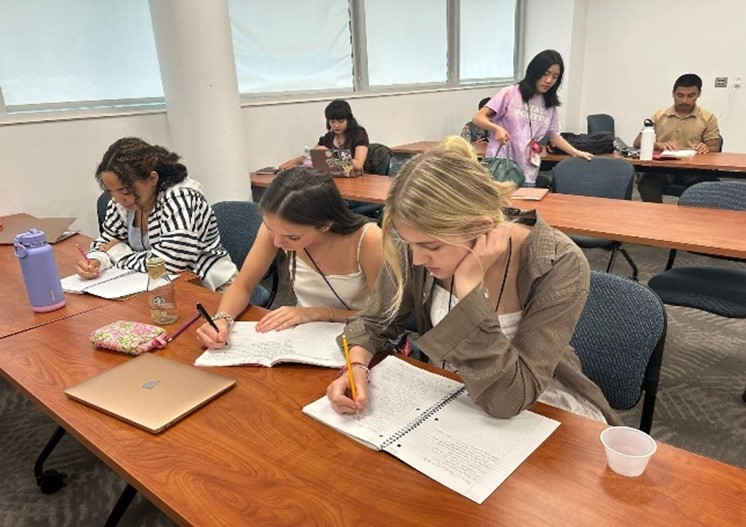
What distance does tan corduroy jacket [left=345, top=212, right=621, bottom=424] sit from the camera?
3.29 ft

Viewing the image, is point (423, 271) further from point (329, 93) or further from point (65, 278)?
point (329, 93)

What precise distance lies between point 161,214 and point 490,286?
1.40 metres

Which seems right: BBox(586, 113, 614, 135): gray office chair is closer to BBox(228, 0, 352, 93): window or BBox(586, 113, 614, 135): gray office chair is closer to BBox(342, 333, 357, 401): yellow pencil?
BBox(228, 0, 352, 93): window

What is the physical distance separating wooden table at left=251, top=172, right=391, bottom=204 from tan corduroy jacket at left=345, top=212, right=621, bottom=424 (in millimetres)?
1828

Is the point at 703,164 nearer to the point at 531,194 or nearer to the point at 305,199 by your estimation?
the point at 531,194

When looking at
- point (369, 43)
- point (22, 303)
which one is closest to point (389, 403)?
point (22, 303)

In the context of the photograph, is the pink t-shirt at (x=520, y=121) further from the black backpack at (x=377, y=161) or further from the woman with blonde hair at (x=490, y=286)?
the woman with blonde hair at (x=490, y=286)

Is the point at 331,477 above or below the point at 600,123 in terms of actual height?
below

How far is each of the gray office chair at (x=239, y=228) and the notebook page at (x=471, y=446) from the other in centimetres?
145

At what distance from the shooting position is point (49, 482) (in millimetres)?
1975

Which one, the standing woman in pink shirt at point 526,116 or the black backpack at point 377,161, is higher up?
the standing woman in pink shirt at point 526,116

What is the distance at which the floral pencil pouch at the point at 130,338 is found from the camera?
1400mm

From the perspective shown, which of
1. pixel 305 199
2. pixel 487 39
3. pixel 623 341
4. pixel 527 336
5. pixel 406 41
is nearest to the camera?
pixel 527 336

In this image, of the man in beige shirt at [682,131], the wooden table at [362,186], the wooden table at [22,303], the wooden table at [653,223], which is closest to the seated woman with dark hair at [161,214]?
the wooden table at [22,303]
